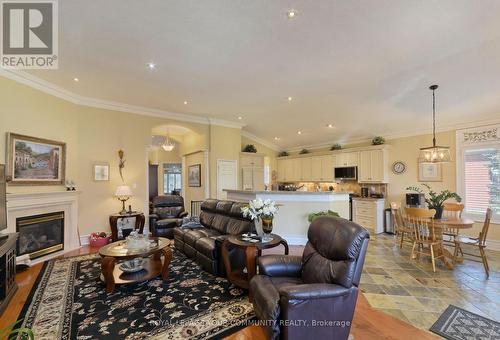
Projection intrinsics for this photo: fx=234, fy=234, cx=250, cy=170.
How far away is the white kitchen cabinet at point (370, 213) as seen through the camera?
20.9 ft

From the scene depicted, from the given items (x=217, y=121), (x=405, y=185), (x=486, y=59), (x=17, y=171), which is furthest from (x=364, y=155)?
(x=17, y=171)

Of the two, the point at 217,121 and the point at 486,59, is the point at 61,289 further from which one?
the point at 486,59

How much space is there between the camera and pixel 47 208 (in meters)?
4.36

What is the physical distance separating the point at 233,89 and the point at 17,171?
4009 millimetres

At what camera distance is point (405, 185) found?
6.27 meters

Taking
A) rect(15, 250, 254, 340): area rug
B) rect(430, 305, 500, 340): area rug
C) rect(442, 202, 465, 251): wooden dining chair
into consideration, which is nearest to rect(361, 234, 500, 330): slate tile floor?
rect(430, 305, 500, 340): area rug

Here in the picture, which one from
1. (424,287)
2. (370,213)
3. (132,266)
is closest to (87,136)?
(132,266)

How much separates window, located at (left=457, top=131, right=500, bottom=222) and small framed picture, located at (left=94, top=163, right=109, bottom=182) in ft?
26.7

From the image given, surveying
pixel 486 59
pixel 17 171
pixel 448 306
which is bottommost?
pixel 448 306

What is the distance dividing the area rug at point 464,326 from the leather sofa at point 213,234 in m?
2.34

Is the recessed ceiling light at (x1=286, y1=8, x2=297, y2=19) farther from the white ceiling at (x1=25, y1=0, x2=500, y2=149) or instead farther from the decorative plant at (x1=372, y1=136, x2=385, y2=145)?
the decorative plant at (x1=372, y1=136, x2=385, y2=145)

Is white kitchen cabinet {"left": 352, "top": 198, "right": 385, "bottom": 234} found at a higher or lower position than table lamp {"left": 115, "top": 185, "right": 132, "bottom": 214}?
lower

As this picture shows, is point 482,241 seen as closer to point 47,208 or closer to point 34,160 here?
point 47,208
